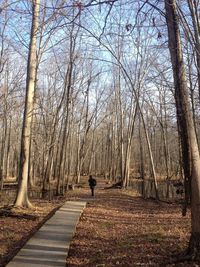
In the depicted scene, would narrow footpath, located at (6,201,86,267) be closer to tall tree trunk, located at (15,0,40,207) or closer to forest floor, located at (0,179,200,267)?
forest floor, located at (0,179,200,267)

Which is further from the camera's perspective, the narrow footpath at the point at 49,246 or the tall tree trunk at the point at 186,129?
the narrow footpath at the point at 49,246

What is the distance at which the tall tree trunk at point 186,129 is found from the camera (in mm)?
6512

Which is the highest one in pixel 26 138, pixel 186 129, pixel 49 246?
pixel 26 138

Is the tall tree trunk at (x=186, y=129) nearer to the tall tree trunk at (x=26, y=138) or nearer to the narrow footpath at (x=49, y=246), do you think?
the narrow footpath at (x=49, y=246)

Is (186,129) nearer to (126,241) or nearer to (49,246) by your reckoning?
(126,241)

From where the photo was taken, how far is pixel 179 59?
711 centimetres

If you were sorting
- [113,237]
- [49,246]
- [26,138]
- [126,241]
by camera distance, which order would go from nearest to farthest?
[49,246]
[126,241]
[113,237]
[26,138]

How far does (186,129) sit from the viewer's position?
6844 mm

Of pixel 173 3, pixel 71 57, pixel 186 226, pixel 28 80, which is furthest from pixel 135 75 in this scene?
pixel 173 3

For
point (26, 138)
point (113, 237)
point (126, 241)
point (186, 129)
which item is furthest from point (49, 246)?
point (26, 138)

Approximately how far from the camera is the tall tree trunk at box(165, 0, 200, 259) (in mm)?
6512

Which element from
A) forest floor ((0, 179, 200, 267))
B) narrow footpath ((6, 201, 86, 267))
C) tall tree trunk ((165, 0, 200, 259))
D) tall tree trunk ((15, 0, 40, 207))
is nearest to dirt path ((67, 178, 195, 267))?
forest floor ((0, 179, 200, 267))

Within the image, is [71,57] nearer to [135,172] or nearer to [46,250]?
[46,250]

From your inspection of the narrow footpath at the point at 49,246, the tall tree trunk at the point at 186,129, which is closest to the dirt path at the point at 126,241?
the narrow footpath at the point at 49,246
